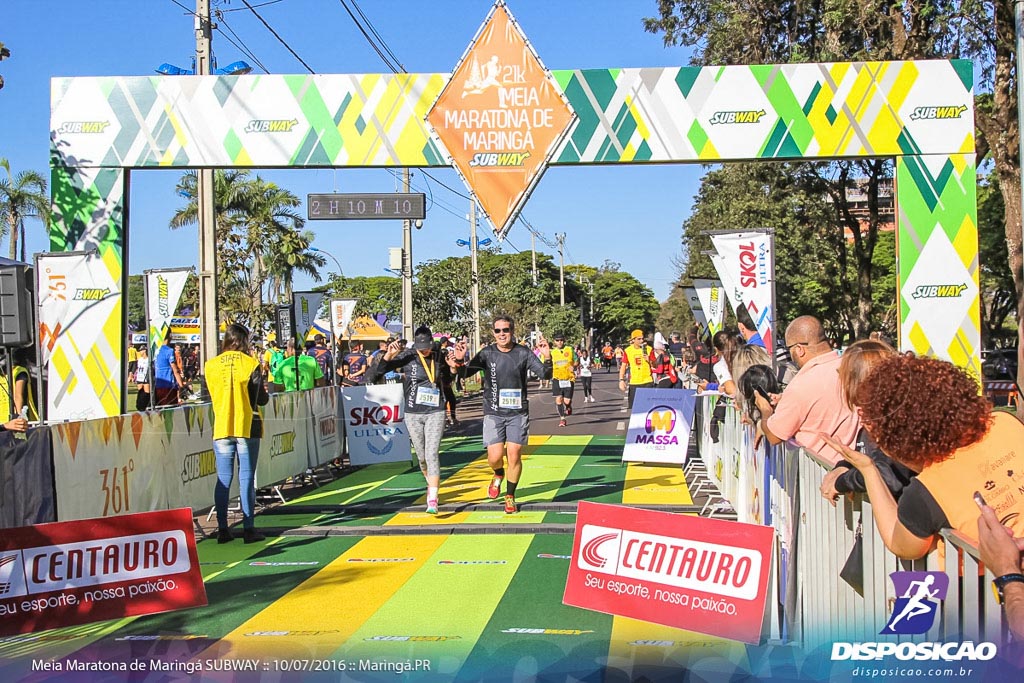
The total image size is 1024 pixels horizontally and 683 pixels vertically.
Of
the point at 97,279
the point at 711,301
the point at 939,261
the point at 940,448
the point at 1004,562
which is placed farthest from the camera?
the point at 711,301

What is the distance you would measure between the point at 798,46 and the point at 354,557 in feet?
59.5

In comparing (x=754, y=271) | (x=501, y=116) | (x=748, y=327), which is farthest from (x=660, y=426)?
(x=501, y=116)

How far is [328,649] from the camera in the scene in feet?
18.9

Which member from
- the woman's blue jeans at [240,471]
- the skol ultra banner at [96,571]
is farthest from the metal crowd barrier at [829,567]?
the woman's blue jeans at [240,471]

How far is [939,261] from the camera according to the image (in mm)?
11031

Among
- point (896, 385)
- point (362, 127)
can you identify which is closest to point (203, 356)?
point (362, 127)

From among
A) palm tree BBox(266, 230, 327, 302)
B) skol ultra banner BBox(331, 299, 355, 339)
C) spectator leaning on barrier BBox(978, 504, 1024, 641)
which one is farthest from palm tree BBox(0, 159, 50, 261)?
spectator leaning on barrier BBox(978, 504, 1024, 641)

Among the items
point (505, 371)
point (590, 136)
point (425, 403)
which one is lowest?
point (425, 403)

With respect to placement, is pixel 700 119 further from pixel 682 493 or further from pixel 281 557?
pixel 281 557

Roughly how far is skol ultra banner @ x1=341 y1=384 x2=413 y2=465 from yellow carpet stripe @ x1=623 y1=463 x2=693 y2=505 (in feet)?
10.8

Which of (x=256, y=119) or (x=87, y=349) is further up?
(x=256, y=119)

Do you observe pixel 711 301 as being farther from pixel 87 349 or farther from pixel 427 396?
pixel 87 349

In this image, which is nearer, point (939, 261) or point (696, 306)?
point (939, 261)

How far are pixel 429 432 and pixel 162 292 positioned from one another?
18.1 ft
